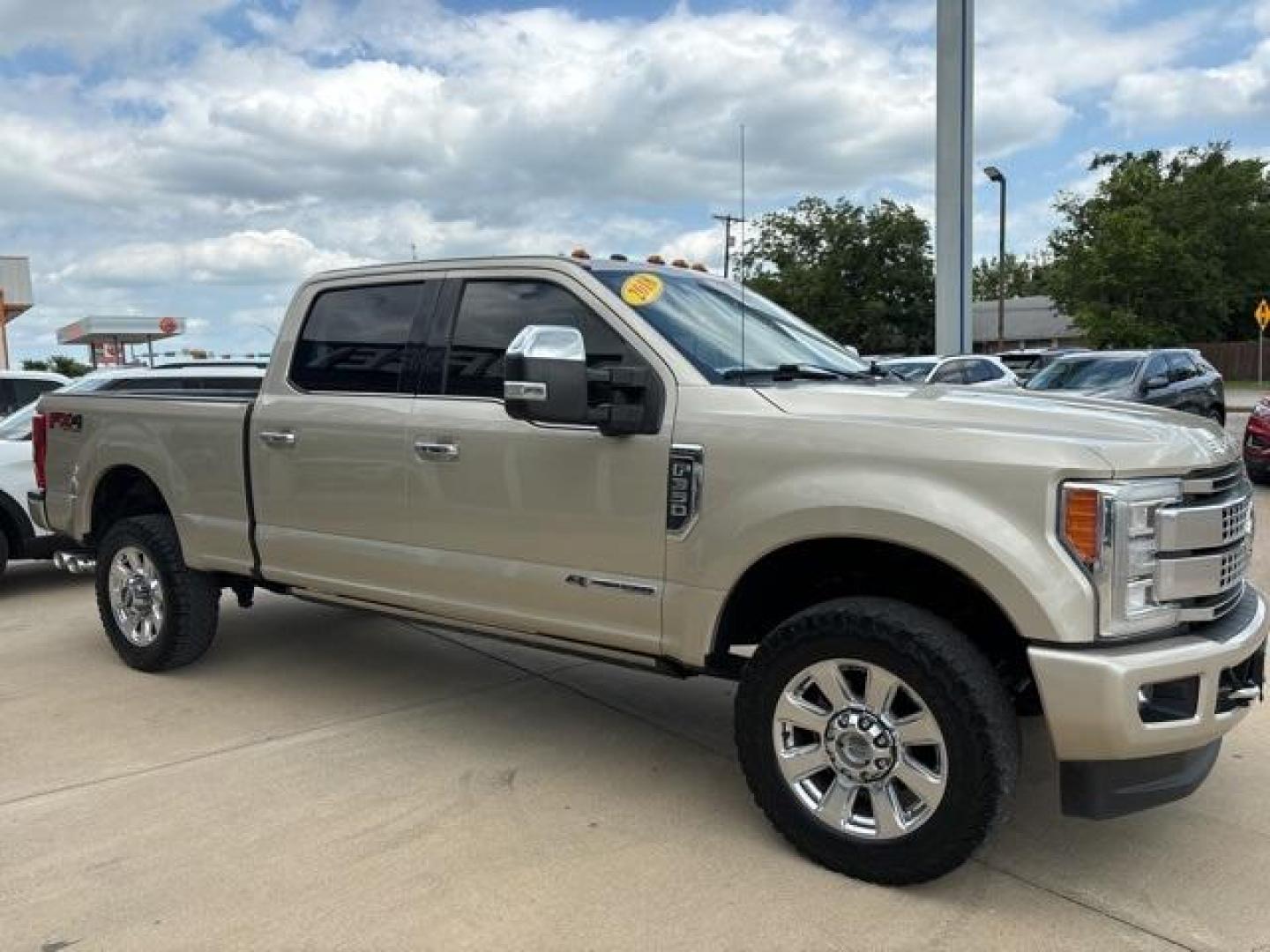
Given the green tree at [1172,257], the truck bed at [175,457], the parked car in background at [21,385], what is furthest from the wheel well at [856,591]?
the green tree at [1172,257]

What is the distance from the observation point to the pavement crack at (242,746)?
4215 mm

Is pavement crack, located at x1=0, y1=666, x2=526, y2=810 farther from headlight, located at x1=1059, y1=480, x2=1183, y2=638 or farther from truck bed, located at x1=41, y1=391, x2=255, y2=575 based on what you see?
headlight, located at x1=1059, y1=480, x2=1183, y2=638

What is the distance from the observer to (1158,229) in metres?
48.4

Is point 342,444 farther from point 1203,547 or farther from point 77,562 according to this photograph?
point 1203,547

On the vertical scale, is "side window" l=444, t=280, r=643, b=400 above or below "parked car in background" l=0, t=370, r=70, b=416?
above

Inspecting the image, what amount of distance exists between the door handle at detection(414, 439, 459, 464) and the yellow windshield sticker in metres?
0.89

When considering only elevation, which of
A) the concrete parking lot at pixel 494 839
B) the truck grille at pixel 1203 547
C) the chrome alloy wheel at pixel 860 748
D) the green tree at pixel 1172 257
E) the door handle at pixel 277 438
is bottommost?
the concrete parking lot at pixel 494 839

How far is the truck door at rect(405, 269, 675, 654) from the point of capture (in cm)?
381

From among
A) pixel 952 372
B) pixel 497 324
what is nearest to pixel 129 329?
pixel 952 372

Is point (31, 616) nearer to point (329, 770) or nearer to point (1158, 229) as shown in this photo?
point (329, 770)

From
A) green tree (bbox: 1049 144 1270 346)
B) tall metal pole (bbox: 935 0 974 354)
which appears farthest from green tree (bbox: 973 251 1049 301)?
tall metal pole (bbox: 935 0 974 354)

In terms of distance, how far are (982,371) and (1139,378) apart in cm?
236

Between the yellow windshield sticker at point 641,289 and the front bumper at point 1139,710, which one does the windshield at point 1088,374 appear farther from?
the front bumper at point 1139,710

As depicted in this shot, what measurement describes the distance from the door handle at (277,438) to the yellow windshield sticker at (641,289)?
5.75ft
